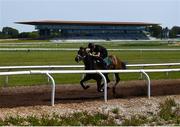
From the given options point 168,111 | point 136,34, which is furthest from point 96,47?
point 136,34

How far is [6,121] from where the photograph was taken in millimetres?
7383

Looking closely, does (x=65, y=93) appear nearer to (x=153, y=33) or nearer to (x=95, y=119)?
(x=95, y=119)

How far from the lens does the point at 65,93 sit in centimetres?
1171

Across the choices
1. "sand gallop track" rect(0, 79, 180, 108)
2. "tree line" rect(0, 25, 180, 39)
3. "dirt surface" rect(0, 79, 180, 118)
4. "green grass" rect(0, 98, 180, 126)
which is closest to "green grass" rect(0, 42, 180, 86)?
"sand gallop track" rect(0, 79, 180, 108)

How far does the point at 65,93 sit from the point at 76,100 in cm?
153

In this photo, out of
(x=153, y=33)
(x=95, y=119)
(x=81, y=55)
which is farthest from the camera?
(x=153, y=33)

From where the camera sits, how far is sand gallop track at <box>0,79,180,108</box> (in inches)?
388

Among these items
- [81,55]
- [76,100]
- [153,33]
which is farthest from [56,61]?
[153,33]

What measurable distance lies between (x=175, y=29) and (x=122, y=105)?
5465 inches

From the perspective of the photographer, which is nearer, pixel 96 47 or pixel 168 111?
pixel 168 111

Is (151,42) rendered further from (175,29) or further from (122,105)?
(175,29)

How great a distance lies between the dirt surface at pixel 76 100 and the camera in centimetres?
869

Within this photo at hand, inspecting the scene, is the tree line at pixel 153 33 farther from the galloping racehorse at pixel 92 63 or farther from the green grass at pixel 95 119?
the green grass at pixel 95 119

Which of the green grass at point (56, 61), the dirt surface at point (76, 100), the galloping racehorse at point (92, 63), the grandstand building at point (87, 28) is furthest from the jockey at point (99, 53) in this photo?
the grandstand building at point (87, 28)
